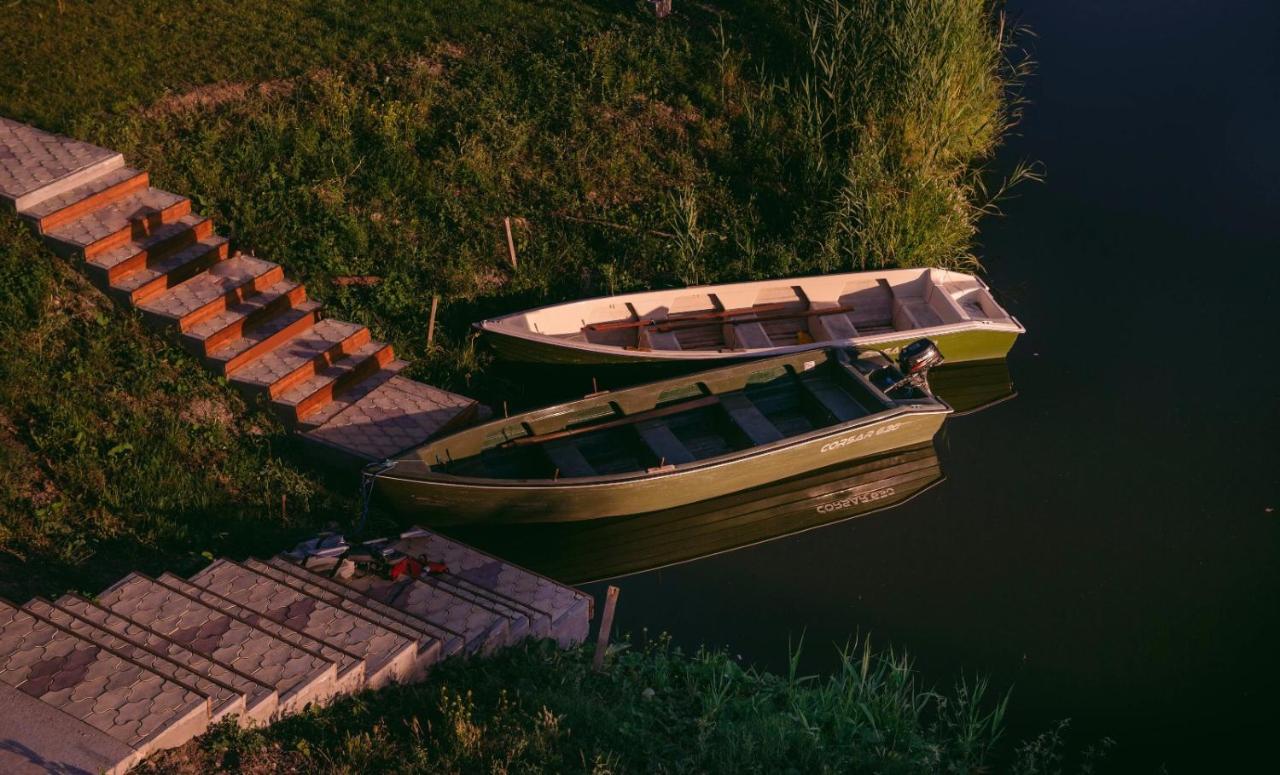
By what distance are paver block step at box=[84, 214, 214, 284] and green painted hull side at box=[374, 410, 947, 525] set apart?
4.24m

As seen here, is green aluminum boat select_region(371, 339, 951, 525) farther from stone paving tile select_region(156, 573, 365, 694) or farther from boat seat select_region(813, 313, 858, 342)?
stone paving tile select_region(156, 573, 365, 694)

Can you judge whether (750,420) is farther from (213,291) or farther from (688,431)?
(213,291)

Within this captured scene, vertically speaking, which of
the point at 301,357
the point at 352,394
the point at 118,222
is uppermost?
the point at 118,222

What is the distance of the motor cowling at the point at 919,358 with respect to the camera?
52.7 ft

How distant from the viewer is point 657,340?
55.3 feet

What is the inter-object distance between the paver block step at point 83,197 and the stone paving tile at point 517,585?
581 centimetres

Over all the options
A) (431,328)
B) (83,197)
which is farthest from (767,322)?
(83,197)

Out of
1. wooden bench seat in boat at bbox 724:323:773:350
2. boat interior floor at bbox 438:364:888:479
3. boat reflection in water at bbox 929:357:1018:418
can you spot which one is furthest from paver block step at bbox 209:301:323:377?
boat reflection in water at bbox 929:357:1018:418


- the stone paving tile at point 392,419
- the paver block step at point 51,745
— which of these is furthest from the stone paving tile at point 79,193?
the paver block step at point 51,745

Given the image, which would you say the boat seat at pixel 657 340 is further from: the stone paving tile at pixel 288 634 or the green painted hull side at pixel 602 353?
the stone paving tile at pixel 288 634

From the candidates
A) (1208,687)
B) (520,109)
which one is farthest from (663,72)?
(1208,687)

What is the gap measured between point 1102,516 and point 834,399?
3.46m

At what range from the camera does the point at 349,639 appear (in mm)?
10797

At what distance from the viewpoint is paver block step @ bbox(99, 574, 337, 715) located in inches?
385
